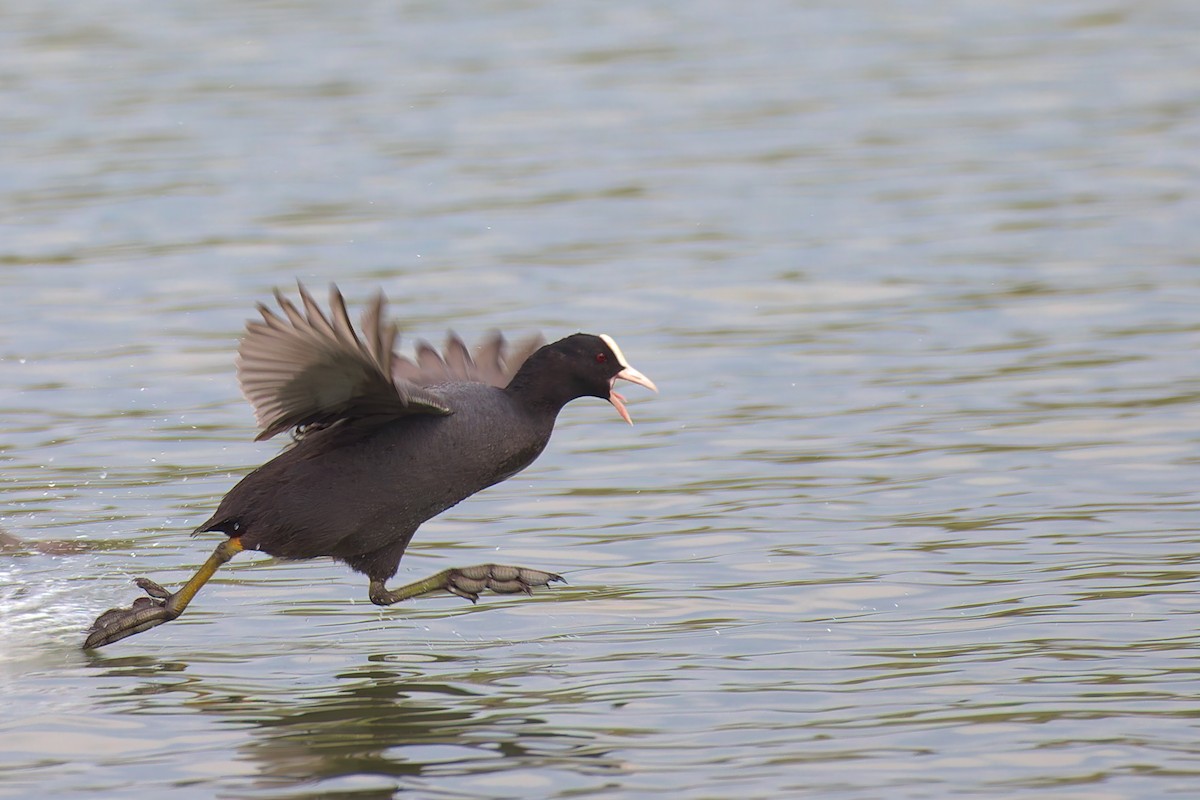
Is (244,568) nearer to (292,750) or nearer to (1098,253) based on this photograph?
(292,750)

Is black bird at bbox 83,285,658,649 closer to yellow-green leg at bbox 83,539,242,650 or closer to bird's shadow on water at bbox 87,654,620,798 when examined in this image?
yellow-green leg at bbox 83,539,242,650

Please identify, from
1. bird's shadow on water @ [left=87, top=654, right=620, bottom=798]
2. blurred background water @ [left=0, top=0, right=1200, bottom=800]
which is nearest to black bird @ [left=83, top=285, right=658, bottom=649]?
blurred background water @ [left=0, top=0, right=1200, bottom=800]

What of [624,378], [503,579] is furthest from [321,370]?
[624,378]

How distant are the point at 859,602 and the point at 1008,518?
1074 mm

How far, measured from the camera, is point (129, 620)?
263 inches

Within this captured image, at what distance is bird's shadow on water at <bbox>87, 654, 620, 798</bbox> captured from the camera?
5.46 metres

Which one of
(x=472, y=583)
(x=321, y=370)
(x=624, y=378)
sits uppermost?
(x=321, y=370)

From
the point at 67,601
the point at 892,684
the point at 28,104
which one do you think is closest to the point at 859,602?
the point at 892,684

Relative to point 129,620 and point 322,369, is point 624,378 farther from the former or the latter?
point 129,620

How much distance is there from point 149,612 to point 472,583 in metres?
1.01

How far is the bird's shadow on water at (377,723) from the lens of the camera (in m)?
5.46

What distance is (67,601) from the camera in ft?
23.9

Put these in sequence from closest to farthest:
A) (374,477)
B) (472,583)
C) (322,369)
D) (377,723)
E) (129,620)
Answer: (377,723) < (322,369) < (374,477) < (129,620) < (472,583)

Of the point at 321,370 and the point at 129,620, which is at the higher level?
the point at 321,370
